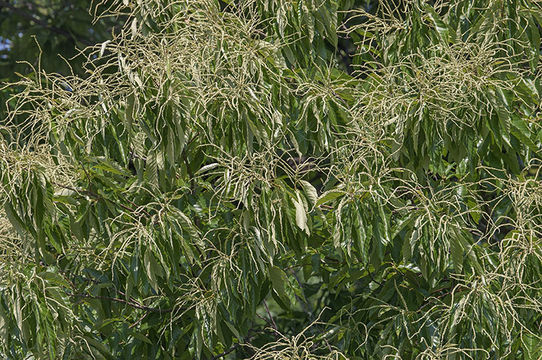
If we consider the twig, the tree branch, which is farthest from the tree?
the tree branch

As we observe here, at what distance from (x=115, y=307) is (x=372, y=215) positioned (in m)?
1.17

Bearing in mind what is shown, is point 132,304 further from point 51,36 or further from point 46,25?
point 46,25

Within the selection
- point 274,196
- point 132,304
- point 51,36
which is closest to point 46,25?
point 51,36

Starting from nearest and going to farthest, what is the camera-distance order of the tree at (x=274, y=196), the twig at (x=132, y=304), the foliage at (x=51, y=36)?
the tree at (x=274, y=196) < the twig at (x=132, y=304) < the foliage at (x=51, y=36)

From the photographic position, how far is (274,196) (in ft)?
10.2

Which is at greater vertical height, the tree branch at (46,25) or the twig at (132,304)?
the tree branch at (46,25)

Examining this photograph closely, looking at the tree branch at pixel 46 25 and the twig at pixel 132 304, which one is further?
the tree branch at pixel 46 25

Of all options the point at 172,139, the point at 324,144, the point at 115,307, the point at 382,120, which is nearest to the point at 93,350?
the point at 115,307

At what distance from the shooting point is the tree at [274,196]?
10.0 feet

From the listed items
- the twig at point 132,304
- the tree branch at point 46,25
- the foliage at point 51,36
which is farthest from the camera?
the tree branch at point 46,25

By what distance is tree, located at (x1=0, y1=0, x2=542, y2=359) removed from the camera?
305 cm

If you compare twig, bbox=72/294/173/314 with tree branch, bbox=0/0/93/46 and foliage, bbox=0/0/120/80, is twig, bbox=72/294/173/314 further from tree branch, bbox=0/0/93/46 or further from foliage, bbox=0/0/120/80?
tree branch, bbox=0/0/93/46

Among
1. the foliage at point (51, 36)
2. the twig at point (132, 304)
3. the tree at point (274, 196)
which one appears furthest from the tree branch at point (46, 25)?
the twig at point (132, 304)

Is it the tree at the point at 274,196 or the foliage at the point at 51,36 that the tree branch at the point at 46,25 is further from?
the tree at the point at 274,196
